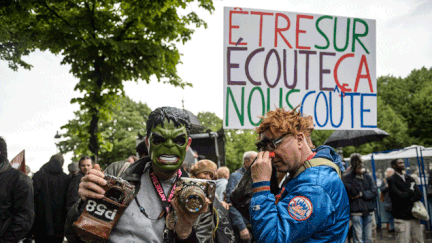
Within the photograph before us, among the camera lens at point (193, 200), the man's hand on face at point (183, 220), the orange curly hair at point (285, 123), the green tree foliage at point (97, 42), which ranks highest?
the green tree foliage at point (97, 42)

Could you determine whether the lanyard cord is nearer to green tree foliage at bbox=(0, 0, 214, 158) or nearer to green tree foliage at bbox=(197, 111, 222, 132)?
green tree foliage at bbox=(0, 0, 214, 158)

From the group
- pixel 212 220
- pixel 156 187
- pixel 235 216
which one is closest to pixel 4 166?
pixel 156 187

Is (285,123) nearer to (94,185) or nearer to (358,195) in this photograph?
(94,185)

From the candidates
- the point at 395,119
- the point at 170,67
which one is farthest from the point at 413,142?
the point at 170,67

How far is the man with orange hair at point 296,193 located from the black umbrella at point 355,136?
7.70 m

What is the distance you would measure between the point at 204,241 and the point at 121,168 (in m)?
0.63

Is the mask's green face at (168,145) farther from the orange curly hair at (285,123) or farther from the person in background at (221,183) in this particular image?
the person in background at (221,183)

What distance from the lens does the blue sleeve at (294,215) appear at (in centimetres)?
176

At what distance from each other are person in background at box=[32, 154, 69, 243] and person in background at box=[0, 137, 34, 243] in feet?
5.43

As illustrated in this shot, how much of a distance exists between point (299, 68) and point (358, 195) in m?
2.99

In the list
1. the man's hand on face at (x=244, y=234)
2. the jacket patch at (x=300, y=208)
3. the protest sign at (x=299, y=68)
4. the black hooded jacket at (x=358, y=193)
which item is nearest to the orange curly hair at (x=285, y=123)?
the jacket patch at (x=300, y=208)

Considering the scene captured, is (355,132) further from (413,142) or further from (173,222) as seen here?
(413,142)

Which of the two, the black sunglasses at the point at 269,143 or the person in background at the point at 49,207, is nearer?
the black sunglasses at the point at 269,143

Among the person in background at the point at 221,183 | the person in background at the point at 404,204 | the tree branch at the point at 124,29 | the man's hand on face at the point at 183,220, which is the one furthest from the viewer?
the tree branch at the point at 124,29
